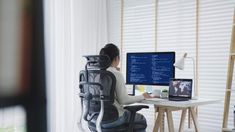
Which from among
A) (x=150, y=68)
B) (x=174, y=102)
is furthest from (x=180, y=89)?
(x=150, y=68)

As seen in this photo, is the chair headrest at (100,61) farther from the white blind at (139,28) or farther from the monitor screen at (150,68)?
the white blind at (139,28)

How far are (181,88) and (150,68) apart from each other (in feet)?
1.43

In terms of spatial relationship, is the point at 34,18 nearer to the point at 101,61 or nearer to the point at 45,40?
the point at 45,40

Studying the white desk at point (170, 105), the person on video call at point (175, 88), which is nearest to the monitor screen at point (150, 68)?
the person on video call at point (175, 88)

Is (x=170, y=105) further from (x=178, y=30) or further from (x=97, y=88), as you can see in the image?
(x=178, y=30)

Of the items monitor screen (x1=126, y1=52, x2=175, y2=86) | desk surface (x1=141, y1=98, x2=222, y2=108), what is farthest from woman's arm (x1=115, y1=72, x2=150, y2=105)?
monitor screen (x1=126, y1=52, x2=175, y2=86)

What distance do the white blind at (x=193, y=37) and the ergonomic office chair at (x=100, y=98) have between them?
0.98m

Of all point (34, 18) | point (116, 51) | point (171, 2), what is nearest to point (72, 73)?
point (34, 18)

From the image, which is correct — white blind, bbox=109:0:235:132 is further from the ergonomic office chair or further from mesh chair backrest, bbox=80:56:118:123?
mesh chair backrest, bbox=80:56:118:123

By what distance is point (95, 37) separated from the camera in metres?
4.23

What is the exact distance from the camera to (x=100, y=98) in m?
2.67

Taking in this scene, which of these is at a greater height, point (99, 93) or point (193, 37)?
point (193, 37)

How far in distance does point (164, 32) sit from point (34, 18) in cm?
149

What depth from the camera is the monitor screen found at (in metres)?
3.21
